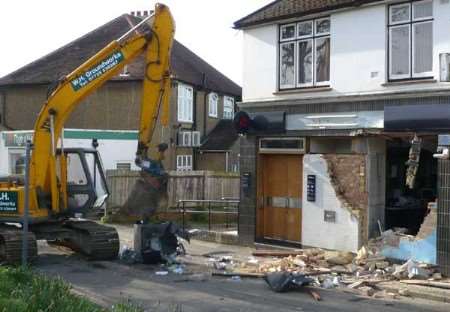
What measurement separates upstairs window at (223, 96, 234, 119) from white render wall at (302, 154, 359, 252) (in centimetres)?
2244

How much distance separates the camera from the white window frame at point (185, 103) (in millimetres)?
32438

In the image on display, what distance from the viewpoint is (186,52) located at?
129 feet

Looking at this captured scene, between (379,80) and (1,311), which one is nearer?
(1,311)

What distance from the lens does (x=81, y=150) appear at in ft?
50.1

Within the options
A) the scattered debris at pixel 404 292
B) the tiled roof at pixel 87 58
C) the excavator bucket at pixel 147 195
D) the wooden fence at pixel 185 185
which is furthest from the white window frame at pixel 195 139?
the scattered debris at pixel 404 292

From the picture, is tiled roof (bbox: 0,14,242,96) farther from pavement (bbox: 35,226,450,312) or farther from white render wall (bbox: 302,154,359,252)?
pavement (bbox: 35,226,450,312)

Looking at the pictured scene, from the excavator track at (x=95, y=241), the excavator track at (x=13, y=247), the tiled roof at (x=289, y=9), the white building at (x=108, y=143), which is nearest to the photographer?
the excavator track at (x=13, y=247)

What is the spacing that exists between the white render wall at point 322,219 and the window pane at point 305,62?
1.94 meters

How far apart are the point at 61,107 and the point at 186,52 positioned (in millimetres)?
25360

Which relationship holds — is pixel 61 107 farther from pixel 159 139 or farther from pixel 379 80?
pixel 159 139

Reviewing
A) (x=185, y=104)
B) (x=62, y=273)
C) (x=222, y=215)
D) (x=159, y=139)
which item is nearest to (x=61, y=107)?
(x=62, y=273)

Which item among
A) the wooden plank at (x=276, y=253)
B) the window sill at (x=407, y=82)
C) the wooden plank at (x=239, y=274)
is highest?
the window sill at (x=407, y=82)

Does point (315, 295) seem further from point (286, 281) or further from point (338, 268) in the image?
point (338, 268)

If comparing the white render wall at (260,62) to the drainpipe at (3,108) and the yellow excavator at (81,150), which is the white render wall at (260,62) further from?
the drainpipe at (3,108)
